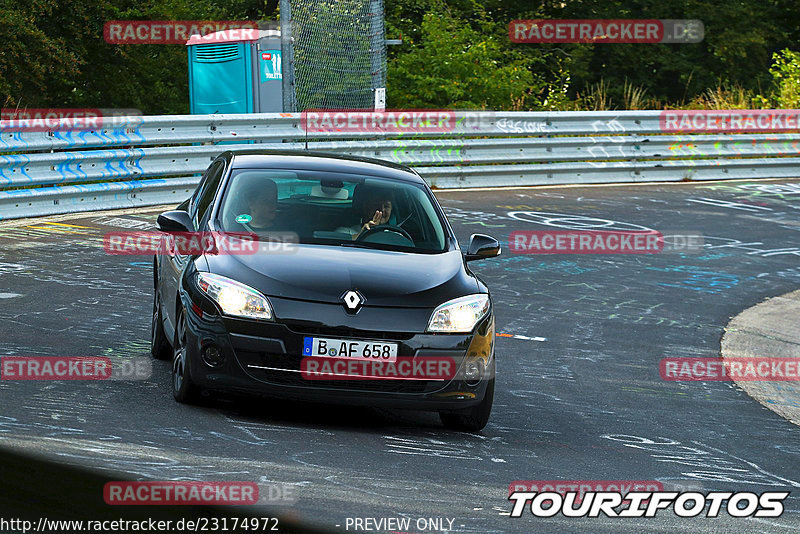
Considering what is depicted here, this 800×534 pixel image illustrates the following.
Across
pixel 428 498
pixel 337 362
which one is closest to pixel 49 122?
pixel 337 362

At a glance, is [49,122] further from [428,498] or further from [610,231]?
[428,498]

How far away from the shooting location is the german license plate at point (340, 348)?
21.0 ft

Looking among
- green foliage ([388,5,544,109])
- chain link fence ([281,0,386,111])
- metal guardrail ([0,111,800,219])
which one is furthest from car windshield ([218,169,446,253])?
green foliage ([388,5,544,109])

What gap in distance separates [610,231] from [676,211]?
8.66 ft

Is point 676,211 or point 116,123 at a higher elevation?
point 116,123

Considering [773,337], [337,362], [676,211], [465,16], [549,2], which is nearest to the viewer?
[337,362]

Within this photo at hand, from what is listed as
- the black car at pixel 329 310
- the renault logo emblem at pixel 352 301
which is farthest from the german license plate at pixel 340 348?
the renault logo emblem at pixel 352 301

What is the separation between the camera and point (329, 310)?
21.1ft

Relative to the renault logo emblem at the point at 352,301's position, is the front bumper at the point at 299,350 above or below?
below

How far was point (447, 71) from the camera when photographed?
90.1 ft

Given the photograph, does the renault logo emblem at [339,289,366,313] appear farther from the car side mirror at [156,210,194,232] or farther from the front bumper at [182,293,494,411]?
the car side mirror at [156,210,194,232]

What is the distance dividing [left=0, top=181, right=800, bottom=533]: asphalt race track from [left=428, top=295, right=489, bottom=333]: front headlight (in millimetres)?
599

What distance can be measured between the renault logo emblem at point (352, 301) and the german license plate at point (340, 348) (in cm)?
16

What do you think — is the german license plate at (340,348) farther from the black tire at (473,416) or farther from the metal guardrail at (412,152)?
the metal guardrail at (412,152)
